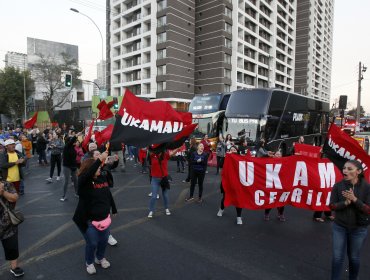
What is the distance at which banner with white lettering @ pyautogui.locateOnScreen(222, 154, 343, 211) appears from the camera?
6.12m

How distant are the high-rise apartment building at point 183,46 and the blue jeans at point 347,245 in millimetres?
43264

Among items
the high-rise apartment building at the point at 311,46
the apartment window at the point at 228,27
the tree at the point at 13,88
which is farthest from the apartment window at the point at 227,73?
the high-rise apartment building at the point at 311,46

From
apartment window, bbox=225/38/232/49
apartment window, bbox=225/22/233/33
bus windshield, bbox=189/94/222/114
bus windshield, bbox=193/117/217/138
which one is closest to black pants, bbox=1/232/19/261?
bus windshield, bbox=193/117/217/138

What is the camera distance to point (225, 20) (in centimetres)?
4984

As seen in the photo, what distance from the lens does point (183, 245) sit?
518cm

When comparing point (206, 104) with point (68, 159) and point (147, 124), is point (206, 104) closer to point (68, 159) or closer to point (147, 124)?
point (68, 159)

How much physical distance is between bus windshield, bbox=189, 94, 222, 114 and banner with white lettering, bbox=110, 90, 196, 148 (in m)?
11.9

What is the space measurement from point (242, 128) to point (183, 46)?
37.9m

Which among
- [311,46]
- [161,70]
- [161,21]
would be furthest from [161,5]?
[311,46]

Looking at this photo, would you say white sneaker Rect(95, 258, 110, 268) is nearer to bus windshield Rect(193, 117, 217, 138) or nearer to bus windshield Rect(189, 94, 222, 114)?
bus windshield Rect(193, 117, 217, 138)

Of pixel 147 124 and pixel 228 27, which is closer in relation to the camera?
pixel 147 124

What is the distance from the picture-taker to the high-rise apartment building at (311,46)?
86.0 m

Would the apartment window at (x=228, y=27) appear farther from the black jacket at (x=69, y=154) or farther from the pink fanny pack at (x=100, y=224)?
the pink fanny pack at (x=100, y=224)

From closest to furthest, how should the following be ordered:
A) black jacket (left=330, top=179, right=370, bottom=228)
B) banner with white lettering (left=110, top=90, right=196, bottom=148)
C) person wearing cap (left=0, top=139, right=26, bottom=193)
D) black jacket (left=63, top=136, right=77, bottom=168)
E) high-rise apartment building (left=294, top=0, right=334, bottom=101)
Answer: black jacket (left=330, top=179, right=370, bottom=228), banner with white lettering (left=110, top=90, right=196, bottom=148), person wearing cap (left=0, top=139, right=26, bottom=193), black jacket (left=63, top=136, right=77, bottom=168), high-rise apartment building (left=294, top=0, right=334, bottom=101)
